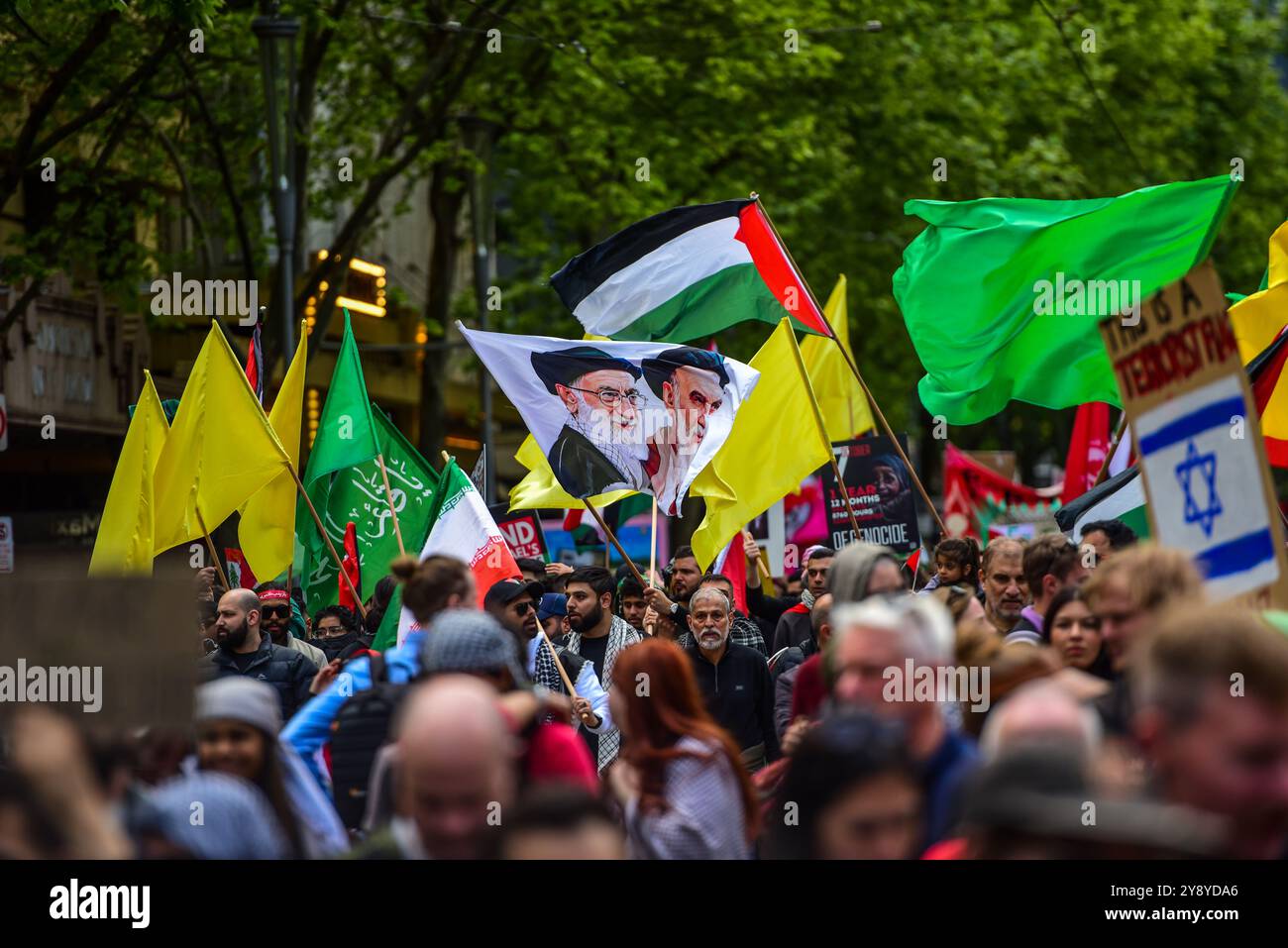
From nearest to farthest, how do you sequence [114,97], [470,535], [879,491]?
[470,535] < [879,491] < [114,97]

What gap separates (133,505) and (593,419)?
2.56m

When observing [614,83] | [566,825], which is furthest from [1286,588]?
[614,83]

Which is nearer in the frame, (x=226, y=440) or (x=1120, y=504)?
(x=1120, y=504)

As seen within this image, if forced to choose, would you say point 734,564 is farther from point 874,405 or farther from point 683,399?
point 874,405

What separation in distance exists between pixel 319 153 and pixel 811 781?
63.0 ft

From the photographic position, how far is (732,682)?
29.8ft

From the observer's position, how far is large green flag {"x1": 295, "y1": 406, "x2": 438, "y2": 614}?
11859mm

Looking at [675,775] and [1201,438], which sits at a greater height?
[1201,438]

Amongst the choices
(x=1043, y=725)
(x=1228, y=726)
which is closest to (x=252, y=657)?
(x=1043, y=725)

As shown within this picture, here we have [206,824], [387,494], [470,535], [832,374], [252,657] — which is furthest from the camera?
[832,374]

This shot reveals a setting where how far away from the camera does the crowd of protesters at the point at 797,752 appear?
3736 millimetres

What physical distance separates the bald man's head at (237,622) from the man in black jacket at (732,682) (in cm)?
202
